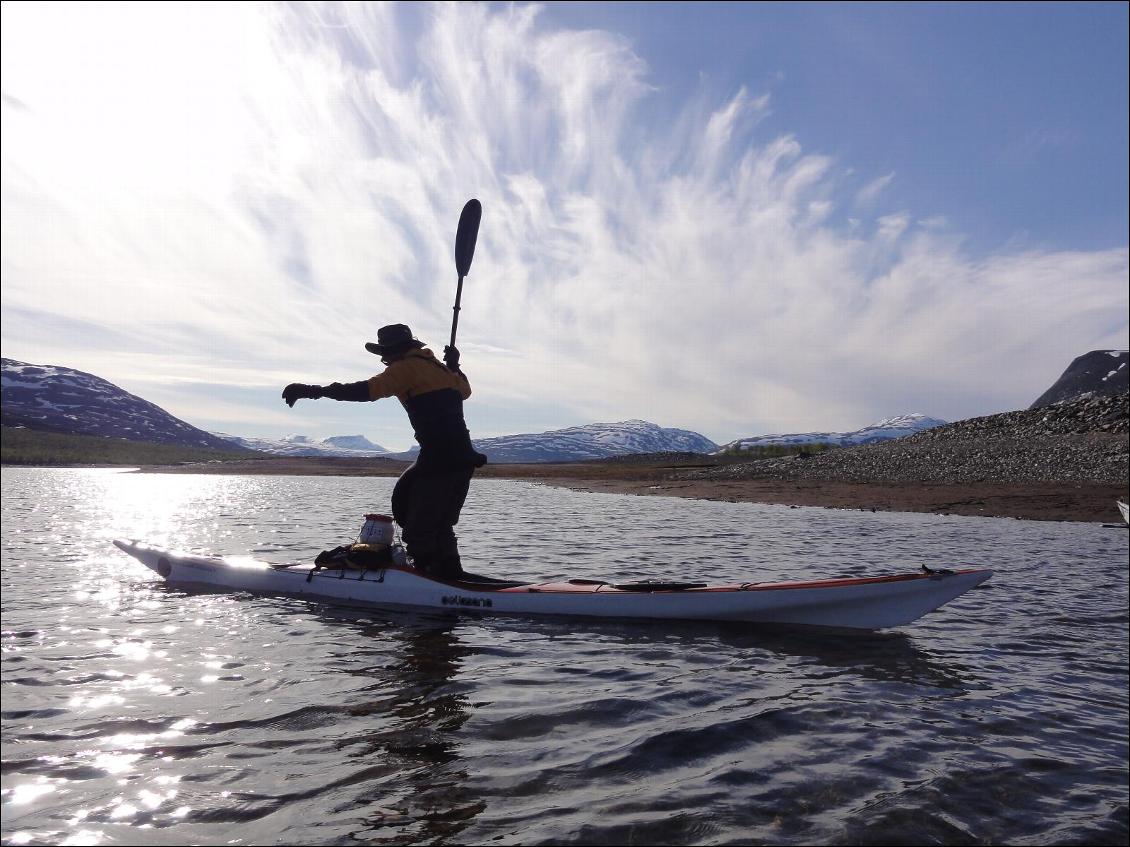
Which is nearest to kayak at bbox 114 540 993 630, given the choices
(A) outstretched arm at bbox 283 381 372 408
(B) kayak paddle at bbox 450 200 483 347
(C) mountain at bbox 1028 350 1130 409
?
(A) outstretched arm at bbox 283 381 372 408

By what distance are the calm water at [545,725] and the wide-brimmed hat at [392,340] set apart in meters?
3.62

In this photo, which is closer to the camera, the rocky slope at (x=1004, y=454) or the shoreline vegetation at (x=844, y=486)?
the shoreline vegetation at (x=844, y=486)

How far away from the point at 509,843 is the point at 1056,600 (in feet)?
34.1

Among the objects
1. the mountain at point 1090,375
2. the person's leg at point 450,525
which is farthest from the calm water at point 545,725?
the mountain at point 1090,375

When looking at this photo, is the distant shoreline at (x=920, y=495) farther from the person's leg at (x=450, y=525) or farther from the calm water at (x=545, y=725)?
the person's leg at (x=450, y=525)

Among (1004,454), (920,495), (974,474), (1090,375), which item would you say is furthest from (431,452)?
(1090,375)

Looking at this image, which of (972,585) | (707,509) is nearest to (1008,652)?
(972,585)

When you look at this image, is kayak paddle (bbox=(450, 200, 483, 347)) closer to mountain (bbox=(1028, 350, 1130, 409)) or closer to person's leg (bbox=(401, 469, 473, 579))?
person's leg (bbox=(401, 469, 473, 579))

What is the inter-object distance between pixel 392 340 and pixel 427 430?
1.29m

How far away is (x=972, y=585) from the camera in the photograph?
795 cm

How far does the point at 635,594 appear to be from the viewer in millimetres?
8867

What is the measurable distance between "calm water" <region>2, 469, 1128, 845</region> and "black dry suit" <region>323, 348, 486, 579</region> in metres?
1.16

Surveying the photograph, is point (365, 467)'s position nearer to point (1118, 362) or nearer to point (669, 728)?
point (669, 728)

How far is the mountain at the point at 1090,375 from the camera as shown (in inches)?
6599
